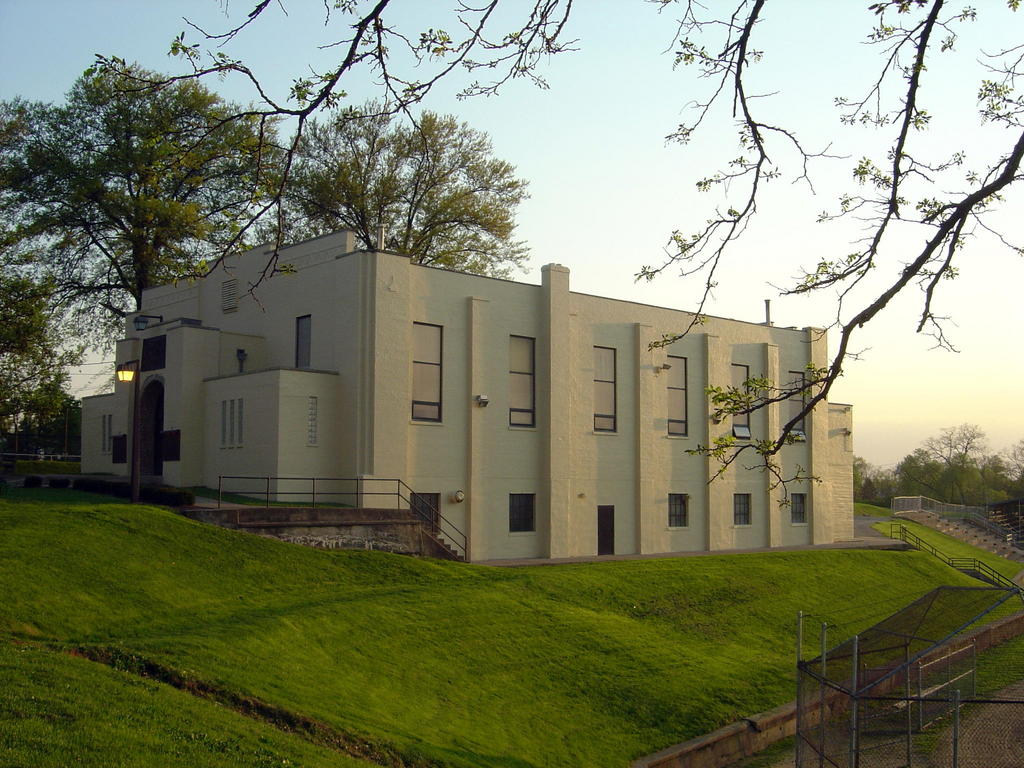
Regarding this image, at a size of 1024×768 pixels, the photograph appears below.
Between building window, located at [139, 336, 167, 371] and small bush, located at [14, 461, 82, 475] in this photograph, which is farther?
small bush, located at [14, 461, 82, 475]

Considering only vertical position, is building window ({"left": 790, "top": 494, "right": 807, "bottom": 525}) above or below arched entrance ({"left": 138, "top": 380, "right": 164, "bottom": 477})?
below

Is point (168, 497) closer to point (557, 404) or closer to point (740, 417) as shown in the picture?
point (557, 404)

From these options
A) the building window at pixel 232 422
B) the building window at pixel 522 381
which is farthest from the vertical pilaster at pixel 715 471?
the building window at pixel 232 422

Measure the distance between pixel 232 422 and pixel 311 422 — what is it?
2.85 meters

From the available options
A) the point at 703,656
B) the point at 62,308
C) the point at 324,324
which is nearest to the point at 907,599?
the point at 703,656

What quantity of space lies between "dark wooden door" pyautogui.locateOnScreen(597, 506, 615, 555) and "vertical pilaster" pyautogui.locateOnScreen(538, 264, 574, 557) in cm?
154

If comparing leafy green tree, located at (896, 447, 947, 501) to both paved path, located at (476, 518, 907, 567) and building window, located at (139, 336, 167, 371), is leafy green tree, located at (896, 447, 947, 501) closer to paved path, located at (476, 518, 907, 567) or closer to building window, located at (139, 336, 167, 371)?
paved path, located at (476, 518, 907, 567)

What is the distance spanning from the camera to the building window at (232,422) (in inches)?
1115

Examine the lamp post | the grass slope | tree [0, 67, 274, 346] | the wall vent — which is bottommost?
the grass slope

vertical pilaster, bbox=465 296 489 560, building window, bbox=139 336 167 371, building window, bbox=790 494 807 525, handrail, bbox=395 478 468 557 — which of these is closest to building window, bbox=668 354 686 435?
building window, bbox=790 494 807 525

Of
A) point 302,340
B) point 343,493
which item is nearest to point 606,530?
point 343,493

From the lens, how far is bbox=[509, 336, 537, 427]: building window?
30.7m

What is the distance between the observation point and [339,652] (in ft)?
51.6

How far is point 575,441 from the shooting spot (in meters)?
32.0
